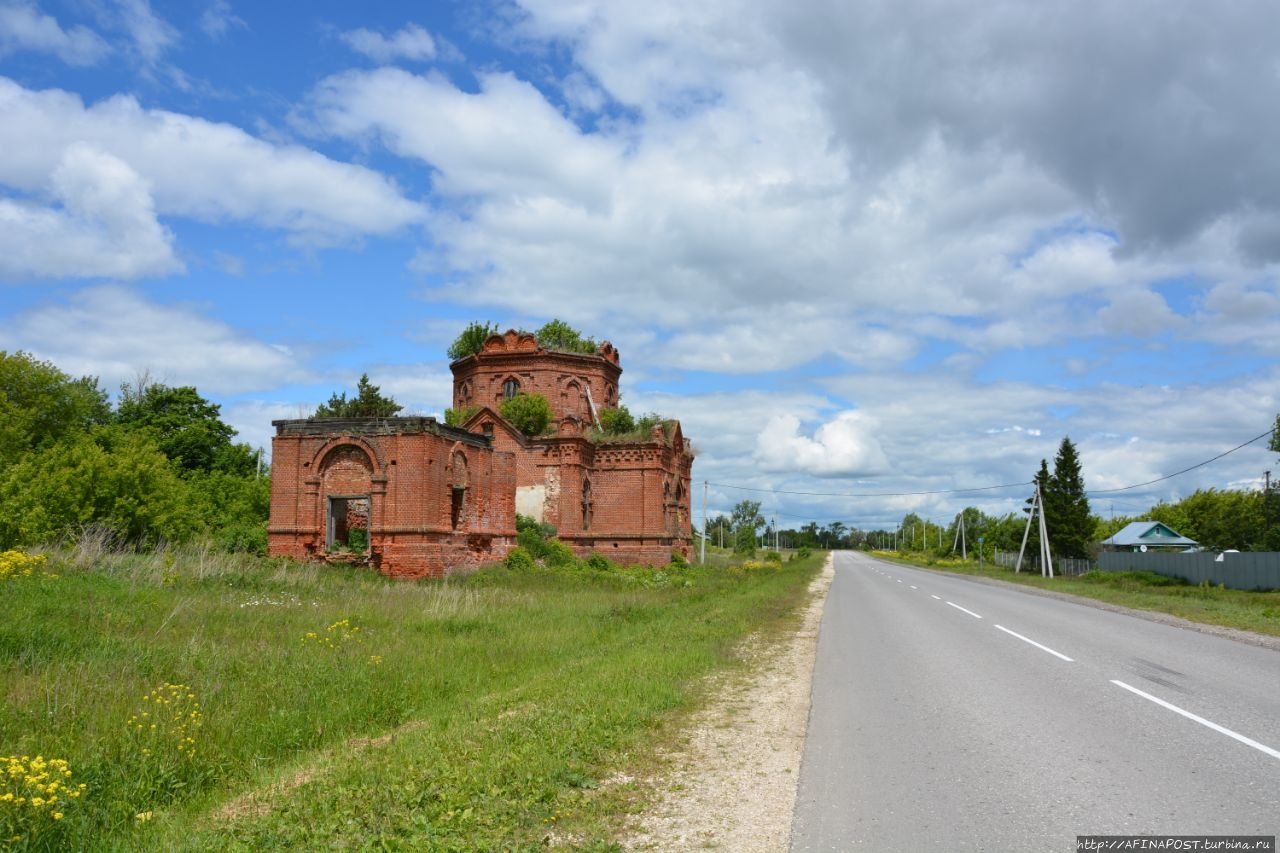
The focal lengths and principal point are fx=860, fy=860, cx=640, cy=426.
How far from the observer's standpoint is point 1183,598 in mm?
29141

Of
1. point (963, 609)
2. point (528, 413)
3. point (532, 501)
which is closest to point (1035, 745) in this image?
point (963, 609)

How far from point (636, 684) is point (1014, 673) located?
5068 mm

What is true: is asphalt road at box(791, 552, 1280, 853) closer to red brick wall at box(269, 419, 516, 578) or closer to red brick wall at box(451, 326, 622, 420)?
red brick wall at box(269, 419, 516, 578)

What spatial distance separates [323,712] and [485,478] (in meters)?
24.3

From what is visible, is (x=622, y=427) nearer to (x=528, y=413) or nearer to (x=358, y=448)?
(x=528, y=413)

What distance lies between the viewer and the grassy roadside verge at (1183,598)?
20031 millimetres

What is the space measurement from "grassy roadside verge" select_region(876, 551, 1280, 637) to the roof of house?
2864 cm

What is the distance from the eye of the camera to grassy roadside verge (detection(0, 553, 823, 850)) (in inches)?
218

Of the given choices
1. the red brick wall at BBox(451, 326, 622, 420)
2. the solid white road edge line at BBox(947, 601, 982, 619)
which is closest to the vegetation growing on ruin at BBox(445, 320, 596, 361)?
the red brick wall at BBox(451, 326, 622, 420)

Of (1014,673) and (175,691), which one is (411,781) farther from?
(1014,673)

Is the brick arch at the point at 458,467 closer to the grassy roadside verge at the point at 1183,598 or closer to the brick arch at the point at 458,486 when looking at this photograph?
the brick arch at the point at 458,486

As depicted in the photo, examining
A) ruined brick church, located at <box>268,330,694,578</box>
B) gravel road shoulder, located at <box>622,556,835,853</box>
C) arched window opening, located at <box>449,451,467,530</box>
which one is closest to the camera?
gravel road shoulder, located at <box>622,556,835,853</box>

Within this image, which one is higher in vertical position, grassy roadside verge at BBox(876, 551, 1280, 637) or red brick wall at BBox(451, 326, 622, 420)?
red brick wall at BBox(451, 326, 622, 420)

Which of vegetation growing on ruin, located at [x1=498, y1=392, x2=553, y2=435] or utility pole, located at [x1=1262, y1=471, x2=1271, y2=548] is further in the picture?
utility pole, located at [x1=1262, y1=471, x2=1271, y2=548]
